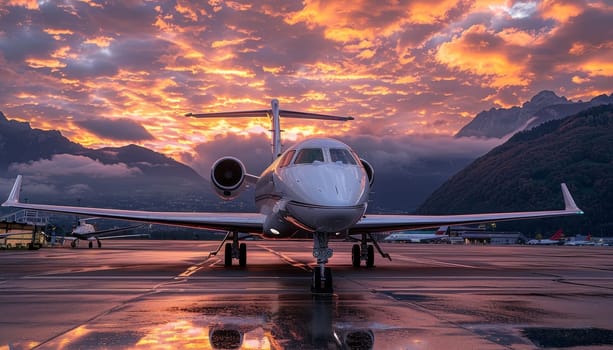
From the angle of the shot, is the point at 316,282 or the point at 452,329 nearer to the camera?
the point at 452,329

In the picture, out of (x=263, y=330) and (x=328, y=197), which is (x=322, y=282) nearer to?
(x=328, y=197)

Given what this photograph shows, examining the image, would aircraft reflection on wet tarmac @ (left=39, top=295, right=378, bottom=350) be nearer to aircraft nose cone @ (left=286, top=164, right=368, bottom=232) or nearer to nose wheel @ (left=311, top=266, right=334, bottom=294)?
nose wheel @ (left=311, top=266, right=334, bottom=294)

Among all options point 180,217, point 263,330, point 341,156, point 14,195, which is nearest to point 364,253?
point 180,217

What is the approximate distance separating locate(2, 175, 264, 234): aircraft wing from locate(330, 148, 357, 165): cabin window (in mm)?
5022

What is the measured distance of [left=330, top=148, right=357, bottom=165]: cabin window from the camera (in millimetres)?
13238

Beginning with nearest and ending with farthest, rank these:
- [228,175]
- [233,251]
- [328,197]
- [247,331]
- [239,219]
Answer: [247,331] → [328,197] → [239,219] → [233,251] → [228,175]

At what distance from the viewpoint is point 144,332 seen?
22.6 feet

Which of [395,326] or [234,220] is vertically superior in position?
[234,220]

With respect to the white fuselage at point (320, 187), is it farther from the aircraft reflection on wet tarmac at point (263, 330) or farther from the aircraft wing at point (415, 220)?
the aircraft wing at point (415, 220)

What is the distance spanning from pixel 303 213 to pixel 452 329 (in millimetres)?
5358

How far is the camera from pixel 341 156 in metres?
13.4

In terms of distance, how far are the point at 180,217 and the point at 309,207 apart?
28.6ft

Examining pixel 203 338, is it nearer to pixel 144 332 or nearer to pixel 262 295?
pixel 144 332

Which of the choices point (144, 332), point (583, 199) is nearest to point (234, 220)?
point (144, 332)
